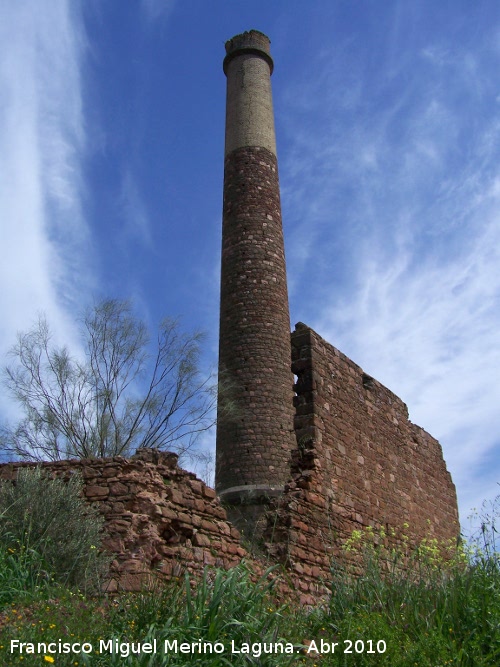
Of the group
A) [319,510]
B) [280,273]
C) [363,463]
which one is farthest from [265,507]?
[280,273]

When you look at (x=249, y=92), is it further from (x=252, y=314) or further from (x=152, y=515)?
(x=152, y=515)

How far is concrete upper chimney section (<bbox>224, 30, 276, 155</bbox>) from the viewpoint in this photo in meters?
19.2

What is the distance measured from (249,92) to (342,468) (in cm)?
1335

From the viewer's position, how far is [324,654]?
5.67 meters

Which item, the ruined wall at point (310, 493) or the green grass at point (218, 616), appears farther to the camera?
the ruined wall at point (310, 493)

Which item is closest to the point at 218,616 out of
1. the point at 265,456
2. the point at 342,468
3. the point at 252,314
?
the point at 342,468

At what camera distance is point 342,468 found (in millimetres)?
10125

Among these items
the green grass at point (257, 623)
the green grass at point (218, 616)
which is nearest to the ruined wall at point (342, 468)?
the green grass at point (218, 616)

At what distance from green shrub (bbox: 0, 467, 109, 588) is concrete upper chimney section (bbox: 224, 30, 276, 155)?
13757mm

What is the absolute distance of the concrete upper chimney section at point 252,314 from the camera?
14.7 m

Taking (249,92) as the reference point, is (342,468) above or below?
below

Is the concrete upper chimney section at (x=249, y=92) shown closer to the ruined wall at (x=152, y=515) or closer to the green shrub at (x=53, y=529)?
the ruined wall at (x=152, y=515)

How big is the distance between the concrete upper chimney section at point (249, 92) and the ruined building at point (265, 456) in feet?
0.13

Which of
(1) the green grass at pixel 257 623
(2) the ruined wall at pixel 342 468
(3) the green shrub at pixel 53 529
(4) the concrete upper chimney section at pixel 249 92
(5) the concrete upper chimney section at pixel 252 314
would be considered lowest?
(1) the green grass at pixel 257 623
